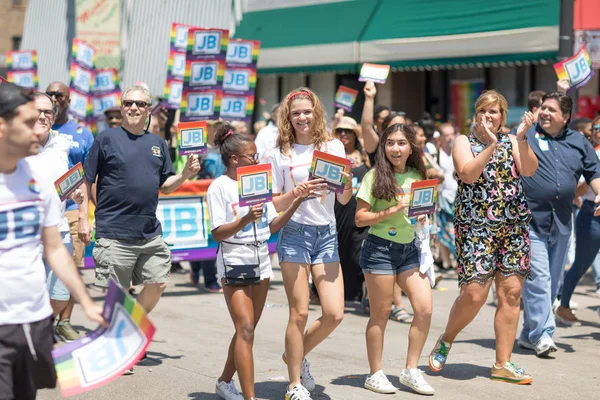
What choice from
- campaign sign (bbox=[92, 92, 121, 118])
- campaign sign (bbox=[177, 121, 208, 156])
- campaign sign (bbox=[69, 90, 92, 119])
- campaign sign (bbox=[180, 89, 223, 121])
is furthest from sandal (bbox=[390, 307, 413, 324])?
campaign sign (bbox=[69, 90, 92, 119])

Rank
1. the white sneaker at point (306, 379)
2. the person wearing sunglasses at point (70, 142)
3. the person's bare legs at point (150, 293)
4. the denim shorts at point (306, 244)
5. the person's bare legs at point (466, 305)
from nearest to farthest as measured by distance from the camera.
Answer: the denim shorts at point (306, 244)
the white sneaker at point (306, 379)
the person's bare legs at point (466, 305)
the person's bare legs at point (150, 293)
the person wearing sunglasses at point (70, 142)

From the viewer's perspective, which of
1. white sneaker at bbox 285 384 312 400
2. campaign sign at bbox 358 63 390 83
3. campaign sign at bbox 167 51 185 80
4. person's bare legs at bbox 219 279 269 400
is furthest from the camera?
campaign sign at bbox 167 51 185 80

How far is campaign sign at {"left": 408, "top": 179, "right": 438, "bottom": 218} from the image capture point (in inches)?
256

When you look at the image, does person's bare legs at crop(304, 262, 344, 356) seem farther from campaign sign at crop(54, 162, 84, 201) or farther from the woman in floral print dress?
campaign sign at crop(54, 162, 84, 201)

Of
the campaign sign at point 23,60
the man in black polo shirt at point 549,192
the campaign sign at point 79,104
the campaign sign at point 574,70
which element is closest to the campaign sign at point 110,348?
the man in black polo shirt at point 549,192

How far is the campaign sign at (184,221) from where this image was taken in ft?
36.6

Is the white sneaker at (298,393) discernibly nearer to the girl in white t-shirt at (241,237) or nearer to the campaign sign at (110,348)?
the girl in white t-shirt at (241,237)

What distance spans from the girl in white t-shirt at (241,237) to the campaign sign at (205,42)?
7.88 m

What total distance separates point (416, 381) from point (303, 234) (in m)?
1.27

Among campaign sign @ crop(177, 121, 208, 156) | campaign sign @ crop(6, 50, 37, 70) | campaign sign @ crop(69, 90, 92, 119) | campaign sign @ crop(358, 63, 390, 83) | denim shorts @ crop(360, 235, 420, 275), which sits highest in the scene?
campaign sign @ crop(6, 50, 37, 70)

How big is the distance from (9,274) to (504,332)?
3874 millimetres

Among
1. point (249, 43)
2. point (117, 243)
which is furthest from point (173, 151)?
point (117, 243)

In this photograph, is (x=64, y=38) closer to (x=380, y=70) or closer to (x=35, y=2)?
(x=35, y=2)

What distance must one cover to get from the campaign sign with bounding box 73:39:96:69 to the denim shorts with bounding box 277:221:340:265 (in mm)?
11281
